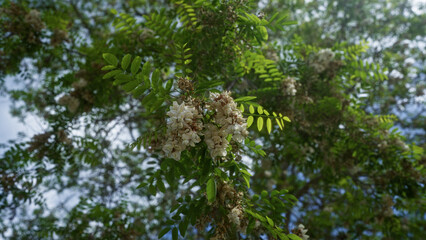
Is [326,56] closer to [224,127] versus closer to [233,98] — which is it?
[233,98]

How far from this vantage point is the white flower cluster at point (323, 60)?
3738 millimetres

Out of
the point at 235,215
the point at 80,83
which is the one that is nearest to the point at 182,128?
the point at 235,215

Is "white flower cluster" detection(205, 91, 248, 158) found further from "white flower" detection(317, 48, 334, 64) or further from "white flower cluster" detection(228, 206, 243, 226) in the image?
"white flower" detection(317, 48, 334, 64)

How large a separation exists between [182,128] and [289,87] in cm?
199

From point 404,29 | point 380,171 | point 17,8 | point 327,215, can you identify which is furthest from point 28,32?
point 404,29

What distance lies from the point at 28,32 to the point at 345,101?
4.62m

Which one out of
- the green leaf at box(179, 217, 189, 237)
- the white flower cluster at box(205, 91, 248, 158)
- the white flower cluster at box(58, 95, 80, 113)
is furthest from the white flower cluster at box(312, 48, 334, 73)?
the white flower cluster at box(58, 95, 80, 113)

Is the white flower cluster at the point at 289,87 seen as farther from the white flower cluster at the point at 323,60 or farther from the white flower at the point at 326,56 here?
the white flower at the point at 326,56

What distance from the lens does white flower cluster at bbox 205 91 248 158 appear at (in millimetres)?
1600

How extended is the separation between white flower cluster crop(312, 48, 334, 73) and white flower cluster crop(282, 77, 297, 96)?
0.71m

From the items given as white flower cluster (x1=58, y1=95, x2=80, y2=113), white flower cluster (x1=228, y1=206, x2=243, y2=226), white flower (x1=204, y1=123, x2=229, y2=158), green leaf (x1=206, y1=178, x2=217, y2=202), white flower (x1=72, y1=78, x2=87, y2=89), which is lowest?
white flower cluster (x1=228, y1=206, x2=243, y2=226)

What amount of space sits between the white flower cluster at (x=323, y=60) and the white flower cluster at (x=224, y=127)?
8.24ft

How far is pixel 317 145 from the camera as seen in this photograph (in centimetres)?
415

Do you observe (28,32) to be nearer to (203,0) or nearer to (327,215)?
(203,0)
